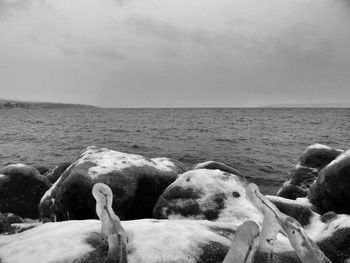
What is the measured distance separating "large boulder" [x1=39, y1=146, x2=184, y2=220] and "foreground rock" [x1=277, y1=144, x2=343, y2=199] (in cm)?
545

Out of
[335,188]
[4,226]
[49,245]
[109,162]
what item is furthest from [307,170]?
[4,226]

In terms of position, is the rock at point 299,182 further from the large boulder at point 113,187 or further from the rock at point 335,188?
the large boulder at point 113,187

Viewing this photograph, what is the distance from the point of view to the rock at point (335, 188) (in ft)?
25.7

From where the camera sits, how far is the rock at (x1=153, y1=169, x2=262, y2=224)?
6.88 m

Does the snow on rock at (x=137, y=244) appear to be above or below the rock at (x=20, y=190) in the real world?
above

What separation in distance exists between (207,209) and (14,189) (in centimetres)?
825

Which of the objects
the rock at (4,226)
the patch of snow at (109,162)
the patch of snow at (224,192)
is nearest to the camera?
the rock at (4,226)

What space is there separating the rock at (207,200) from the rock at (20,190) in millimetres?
6447

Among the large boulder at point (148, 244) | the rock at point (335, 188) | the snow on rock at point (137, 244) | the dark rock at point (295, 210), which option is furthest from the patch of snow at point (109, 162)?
the rock at point (335, 188)

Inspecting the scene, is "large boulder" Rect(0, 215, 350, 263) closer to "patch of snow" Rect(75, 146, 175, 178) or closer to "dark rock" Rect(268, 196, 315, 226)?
"dark rock" Rect(268, 196, 315, 226)

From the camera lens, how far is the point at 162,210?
7.32 m

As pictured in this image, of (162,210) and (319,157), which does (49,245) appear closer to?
(162,210)

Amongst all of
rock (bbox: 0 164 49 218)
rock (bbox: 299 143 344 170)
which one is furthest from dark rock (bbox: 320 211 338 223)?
rock (bbox: 0 164 49 218)

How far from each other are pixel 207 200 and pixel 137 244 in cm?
314
